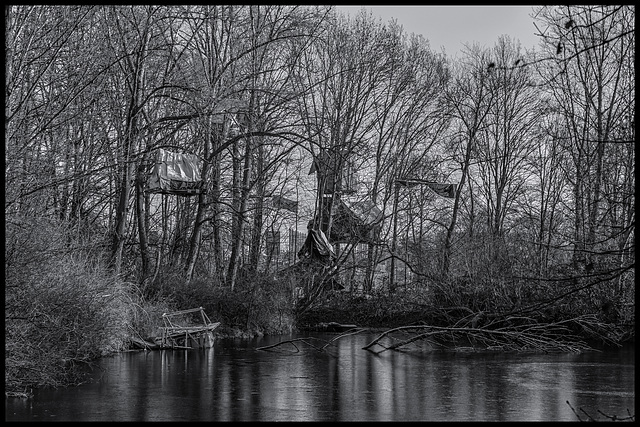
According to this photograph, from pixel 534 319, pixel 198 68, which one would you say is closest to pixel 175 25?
pixel 198 68

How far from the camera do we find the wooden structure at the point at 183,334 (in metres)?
23.0

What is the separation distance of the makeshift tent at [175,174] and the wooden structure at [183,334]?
13.0ft

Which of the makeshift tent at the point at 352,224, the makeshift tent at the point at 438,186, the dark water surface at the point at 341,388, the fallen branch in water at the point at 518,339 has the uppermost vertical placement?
Result: the makeshift tent at the point at 438,186

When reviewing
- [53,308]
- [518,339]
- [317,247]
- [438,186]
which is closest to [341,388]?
[53,308]

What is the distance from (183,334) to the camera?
23.5 meters

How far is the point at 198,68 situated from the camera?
29250 millimetres

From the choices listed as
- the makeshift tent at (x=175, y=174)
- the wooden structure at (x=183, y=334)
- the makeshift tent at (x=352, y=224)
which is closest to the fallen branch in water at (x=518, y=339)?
the wooden structure at (x=183, y=334)

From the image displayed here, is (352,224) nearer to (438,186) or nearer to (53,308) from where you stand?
(438,186)

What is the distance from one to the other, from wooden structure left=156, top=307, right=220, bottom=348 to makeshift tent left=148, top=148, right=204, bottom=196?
3959 mm

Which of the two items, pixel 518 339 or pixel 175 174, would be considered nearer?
pixel 518 339

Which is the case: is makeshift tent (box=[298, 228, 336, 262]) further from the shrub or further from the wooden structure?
the shrub

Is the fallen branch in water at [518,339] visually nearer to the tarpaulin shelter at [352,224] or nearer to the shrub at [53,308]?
the shrub at [53,308]

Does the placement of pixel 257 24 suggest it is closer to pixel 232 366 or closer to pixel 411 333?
pixel 411 333

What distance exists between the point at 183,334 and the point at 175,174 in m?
4.94
